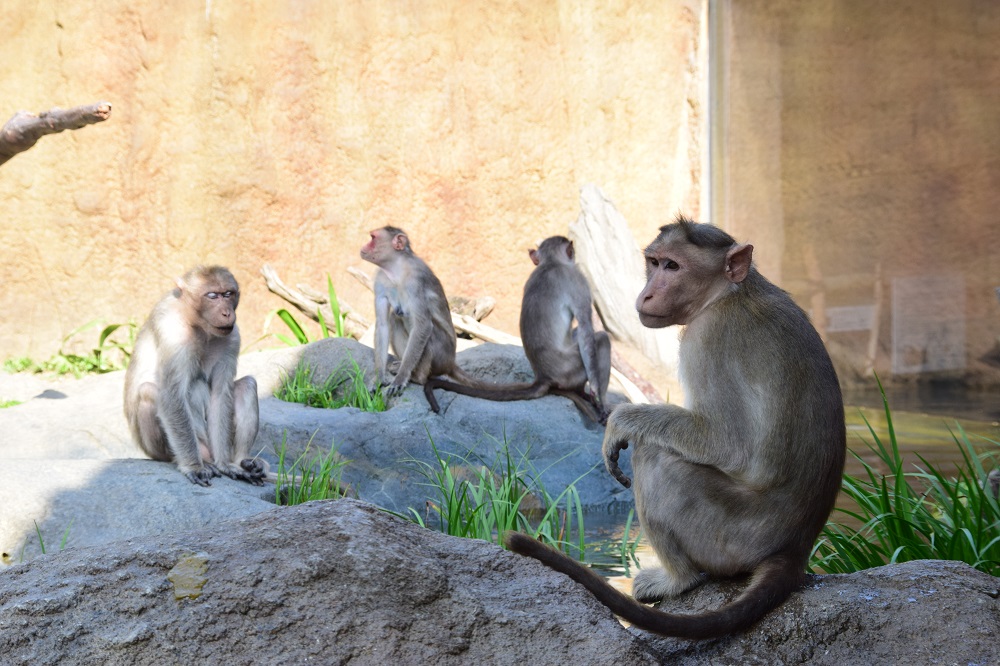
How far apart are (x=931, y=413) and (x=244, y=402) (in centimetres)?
730

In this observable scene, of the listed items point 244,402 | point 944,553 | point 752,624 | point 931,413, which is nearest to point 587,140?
point 931,413

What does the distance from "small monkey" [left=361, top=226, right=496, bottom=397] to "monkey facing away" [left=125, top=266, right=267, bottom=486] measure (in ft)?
9.36

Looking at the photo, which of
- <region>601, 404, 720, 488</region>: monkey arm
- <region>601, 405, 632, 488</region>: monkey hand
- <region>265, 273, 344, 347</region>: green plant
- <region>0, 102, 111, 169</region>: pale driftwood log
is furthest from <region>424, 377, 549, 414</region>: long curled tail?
<region>601, 404, 720, 488</region>: monkey arm

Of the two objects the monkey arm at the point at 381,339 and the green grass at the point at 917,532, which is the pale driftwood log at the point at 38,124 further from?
the green grass at the point at 917,532

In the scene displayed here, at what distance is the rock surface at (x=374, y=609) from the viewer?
2.29 m

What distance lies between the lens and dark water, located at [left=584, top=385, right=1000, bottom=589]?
5.76 metres

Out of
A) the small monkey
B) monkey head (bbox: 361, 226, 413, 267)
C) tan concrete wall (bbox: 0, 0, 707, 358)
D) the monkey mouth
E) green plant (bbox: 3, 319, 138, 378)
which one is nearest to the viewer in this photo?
the monkey mouth

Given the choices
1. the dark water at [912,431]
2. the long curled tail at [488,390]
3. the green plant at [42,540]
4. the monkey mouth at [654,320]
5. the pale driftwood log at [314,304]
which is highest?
the monkey mouth at [654,320]

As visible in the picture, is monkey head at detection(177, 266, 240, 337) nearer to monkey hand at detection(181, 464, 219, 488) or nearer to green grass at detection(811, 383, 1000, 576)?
monkey hand at detection(181, 464, 219, 488)

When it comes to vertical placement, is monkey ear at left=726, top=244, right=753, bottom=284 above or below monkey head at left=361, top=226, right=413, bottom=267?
above

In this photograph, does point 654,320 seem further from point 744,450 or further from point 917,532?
point 917,532

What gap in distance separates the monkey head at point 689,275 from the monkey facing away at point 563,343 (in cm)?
506

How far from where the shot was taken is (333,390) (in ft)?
27.6

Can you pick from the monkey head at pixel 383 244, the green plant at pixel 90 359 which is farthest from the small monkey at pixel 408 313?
the green plant at pixel 90 359
